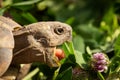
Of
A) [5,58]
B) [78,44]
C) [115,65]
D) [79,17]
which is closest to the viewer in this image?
[5,58]

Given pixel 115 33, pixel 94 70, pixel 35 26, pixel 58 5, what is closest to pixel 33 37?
pixel 35 26

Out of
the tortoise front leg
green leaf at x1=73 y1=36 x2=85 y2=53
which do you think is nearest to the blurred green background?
green leaf at x1=73 y1=36 x2=85 y2=53

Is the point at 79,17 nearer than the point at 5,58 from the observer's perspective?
No

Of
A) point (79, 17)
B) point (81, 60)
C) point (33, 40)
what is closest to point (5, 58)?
point (33, 40)

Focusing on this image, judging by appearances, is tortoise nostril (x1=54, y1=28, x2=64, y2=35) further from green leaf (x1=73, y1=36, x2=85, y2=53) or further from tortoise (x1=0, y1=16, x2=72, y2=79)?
green leaf (x1=73, y1=36, x2=85, y2=53)

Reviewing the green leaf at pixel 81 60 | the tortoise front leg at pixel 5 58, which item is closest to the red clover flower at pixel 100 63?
the green leaf at pixel 81 60

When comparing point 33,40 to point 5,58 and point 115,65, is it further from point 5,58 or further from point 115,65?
point 115,65

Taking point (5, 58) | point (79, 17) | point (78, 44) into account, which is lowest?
point (79, 17)

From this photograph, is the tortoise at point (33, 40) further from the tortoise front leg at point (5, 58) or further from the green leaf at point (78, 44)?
the green leaf at point (78, 44)
